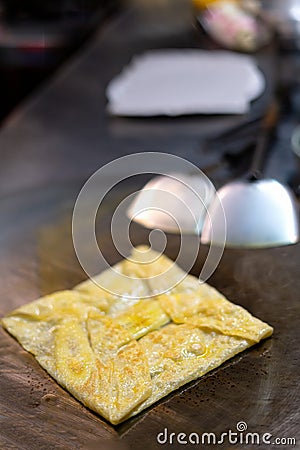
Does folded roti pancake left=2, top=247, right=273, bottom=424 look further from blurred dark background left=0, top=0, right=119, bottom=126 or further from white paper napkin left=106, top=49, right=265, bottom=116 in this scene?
blurred dark background left=0, top=0, right=119, bottom=126

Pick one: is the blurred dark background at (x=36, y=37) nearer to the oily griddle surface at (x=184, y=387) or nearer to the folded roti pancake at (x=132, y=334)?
the oily griddle surface at (x=184, y=387)

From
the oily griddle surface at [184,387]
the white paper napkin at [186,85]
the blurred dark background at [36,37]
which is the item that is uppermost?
the blurred dark background at [36,37]

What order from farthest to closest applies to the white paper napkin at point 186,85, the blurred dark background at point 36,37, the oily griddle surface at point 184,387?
the blurred dark background at point 36,37, the white paper napkin at point 186,85, the oily griddle surface at point 184,387

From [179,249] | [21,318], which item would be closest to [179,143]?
[179,249]

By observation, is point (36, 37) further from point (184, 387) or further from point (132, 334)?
point (184, 387)

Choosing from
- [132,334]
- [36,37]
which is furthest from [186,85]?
[132,334]

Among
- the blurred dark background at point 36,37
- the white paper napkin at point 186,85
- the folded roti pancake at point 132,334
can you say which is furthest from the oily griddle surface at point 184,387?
the blurred dark background at point 36,37
